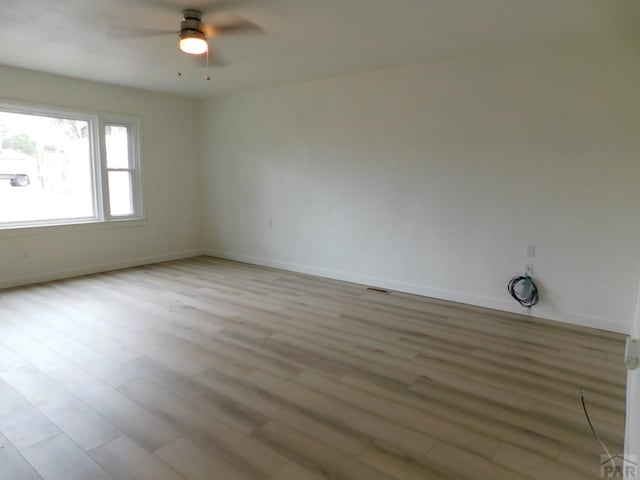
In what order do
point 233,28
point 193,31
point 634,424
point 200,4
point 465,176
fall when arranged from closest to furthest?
point 634,424 → point 200,4 → point 193,31 → point 233,28 → point 465,176

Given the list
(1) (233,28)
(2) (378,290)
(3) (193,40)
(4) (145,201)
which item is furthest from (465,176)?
(4) (145,201)

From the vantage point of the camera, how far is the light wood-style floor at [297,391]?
1.92 m

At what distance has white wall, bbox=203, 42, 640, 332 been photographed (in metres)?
3.56

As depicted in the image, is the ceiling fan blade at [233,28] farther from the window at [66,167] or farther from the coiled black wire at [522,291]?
Result: the coiled black wire at [522,291]

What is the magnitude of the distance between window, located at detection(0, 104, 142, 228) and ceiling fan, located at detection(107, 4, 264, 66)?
2306 millimetres

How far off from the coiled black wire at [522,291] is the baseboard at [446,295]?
0.26 ft

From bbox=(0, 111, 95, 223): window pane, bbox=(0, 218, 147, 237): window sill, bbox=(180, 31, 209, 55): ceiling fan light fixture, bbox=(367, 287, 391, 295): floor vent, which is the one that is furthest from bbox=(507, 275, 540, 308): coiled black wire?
bbox=(0, 111, 95, 223): window pane

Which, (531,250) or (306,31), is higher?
(306,31)

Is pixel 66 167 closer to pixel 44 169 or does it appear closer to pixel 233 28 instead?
pixel 44 169

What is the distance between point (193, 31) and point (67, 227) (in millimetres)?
3553

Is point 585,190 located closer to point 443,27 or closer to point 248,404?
point 443,27

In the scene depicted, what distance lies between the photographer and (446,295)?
14.8ft

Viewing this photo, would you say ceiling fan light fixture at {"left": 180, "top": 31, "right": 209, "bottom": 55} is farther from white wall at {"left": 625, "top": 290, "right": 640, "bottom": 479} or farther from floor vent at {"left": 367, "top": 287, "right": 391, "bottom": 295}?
white wall at {"left": 625, "top": 290, "right": 640, "bottom": 479}

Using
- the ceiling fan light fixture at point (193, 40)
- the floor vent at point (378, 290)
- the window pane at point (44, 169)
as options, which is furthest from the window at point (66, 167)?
the floor vent at point (378, 290)
